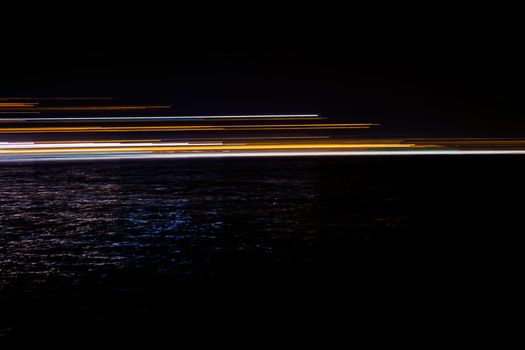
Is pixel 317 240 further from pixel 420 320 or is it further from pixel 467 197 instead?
pixel 467 197

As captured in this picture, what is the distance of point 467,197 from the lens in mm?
11781

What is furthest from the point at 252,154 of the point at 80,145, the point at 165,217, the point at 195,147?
the point at 165,217

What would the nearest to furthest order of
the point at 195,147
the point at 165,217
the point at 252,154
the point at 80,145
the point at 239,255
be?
the point at 239,255, the point at 165,217, the point at 252,154, the point at 80,145, the point at 195,147

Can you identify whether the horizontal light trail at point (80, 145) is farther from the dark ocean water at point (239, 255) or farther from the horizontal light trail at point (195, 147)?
the dark ocean water at point (239, 255)

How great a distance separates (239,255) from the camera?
22.8ft

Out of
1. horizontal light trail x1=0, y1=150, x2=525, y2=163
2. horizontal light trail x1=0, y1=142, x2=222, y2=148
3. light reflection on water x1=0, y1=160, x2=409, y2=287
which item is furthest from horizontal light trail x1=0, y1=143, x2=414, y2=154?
light reflection on water x1=0, y1=160, x2=409, y2=287

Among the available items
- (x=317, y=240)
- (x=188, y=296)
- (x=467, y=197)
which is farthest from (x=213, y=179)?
(x=188, y=296)

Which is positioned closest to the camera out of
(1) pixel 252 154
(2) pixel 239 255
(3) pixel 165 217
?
(2) pixel 239 255

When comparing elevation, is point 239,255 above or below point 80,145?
below

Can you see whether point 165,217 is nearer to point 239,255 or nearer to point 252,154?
point 239,255

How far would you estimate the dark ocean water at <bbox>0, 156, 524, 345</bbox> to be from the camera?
4.90 metres

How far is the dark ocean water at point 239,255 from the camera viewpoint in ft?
16.1

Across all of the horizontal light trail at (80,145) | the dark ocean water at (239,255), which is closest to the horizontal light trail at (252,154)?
the horizontal light trail at (80,145)

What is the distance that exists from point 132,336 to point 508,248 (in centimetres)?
438
